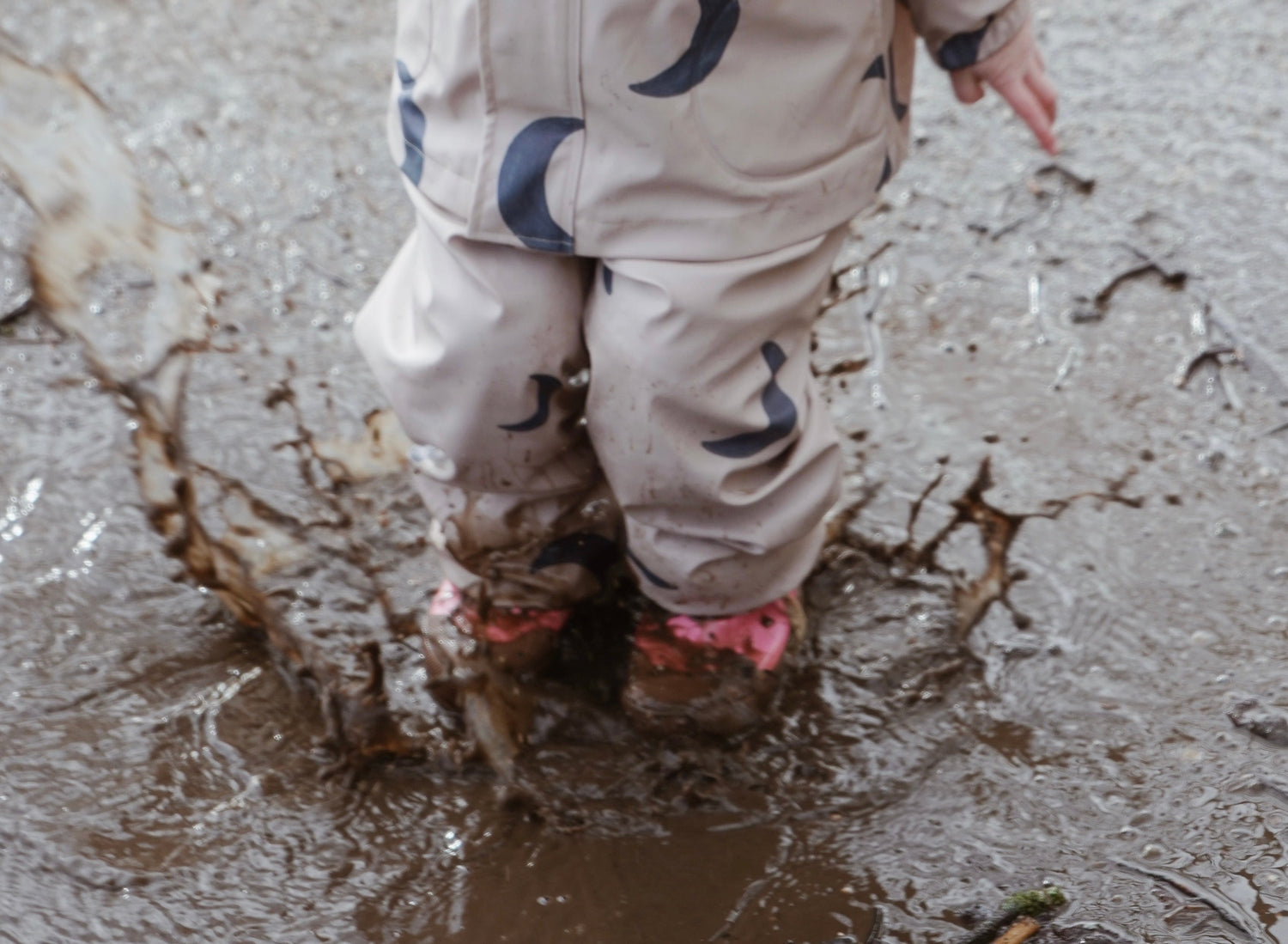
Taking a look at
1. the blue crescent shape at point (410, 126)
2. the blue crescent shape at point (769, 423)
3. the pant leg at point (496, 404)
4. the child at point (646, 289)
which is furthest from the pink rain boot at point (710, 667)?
the blue crescent shape at point (410, 126)

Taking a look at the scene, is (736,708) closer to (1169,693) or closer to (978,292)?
(1169,693)

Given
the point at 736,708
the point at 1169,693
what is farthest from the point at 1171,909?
the point at 736,708

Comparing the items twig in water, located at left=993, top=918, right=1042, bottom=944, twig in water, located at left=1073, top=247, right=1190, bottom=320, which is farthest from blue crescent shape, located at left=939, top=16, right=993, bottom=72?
twig in water, located at left=993, top=918, right=1042, bottom=944

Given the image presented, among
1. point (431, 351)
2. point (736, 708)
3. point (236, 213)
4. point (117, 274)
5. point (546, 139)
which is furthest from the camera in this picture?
point (236, 213)

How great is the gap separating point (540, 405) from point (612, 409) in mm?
88

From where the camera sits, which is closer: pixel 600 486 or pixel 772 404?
pixel 772 404

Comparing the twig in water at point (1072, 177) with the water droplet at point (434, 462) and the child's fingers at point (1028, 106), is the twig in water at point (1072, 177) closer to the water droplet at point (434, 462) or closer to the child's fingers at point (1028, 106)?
the child's fingers at point (1028, 106)

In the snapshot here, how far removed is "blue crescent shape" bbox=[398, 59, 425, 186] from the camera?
1425 millimetres

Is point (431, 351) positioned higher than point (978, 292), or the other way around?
point (431, 351)

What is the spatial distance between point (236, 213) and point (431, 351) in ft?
3.86

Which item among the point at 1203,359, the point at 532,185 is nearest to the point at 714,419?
the point at 532,185

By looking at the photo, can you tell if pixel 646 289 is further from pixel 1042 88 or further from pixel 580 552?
pixel 1042 88

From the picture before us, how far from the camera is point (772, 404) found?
1.47m

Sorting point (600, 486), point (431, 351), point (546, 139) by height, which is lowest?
point (600, 486)
